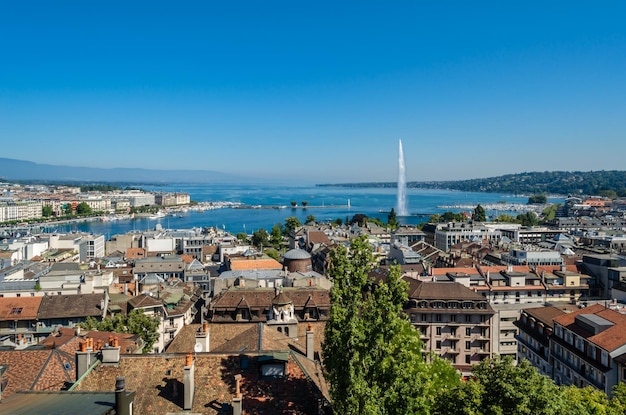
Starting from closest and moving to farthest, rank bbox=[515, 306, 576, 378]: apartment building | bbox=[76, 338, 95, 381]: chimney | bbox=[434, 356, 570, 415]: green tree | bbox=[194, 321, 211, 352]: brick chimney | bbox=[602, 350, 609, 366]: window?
bbox=[434, 356, 570, 415]: green tree
bbox=[76, 338, 95, 381]: chimney
bbox=[194, 321, 211, 352]: brick chimney
bbox=[602, 350, 609, 366]: window
bbox=[515, 306, 576, 378]: apartment building

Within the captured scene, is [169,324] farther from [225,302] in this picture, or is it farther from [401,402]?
[401,402]

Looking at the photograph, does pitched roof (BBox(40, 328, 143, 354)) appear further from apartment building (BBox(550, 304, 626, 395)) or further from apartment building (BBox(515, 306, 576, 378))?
apartment building (BBox(515, 306, 576, 378))

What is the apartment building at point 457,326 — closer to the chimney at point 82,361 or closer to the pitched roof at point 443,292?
the pitched roof at point 443,292

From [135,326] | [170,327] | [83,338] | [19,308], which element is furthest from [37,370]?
[19,308]

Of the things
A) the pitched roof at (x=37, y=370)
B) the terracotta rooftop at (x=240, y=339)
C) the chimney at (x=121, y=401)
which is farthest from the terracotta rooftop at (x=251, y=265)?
the chimney at (x=121, y=401)

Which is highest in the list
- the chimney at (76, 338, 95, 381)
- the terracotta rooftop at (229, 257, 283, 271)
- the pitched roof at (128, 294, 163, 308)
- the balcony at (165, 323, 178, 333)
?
the chimney at (76, 338, 95, 381)

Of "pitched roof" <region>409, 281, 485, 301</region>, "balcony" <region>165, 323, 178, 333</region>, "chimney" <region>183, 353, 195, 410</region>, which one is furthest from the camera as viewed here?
"pitched roof" <region>409, 281, 485, 301</region>

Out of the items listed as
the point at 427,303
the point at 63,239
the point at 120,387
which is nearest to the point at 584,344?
the point at 427,303

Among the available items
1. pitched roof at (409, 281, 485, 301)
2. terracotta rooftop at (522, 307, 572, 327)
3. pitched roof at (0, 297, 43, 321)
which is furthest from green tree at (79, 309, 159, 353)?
terracotta rooftop at (522, 307, 572, 327)

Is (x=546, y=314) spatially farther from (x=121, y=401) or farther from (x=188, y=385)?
(x=121, y=401)
